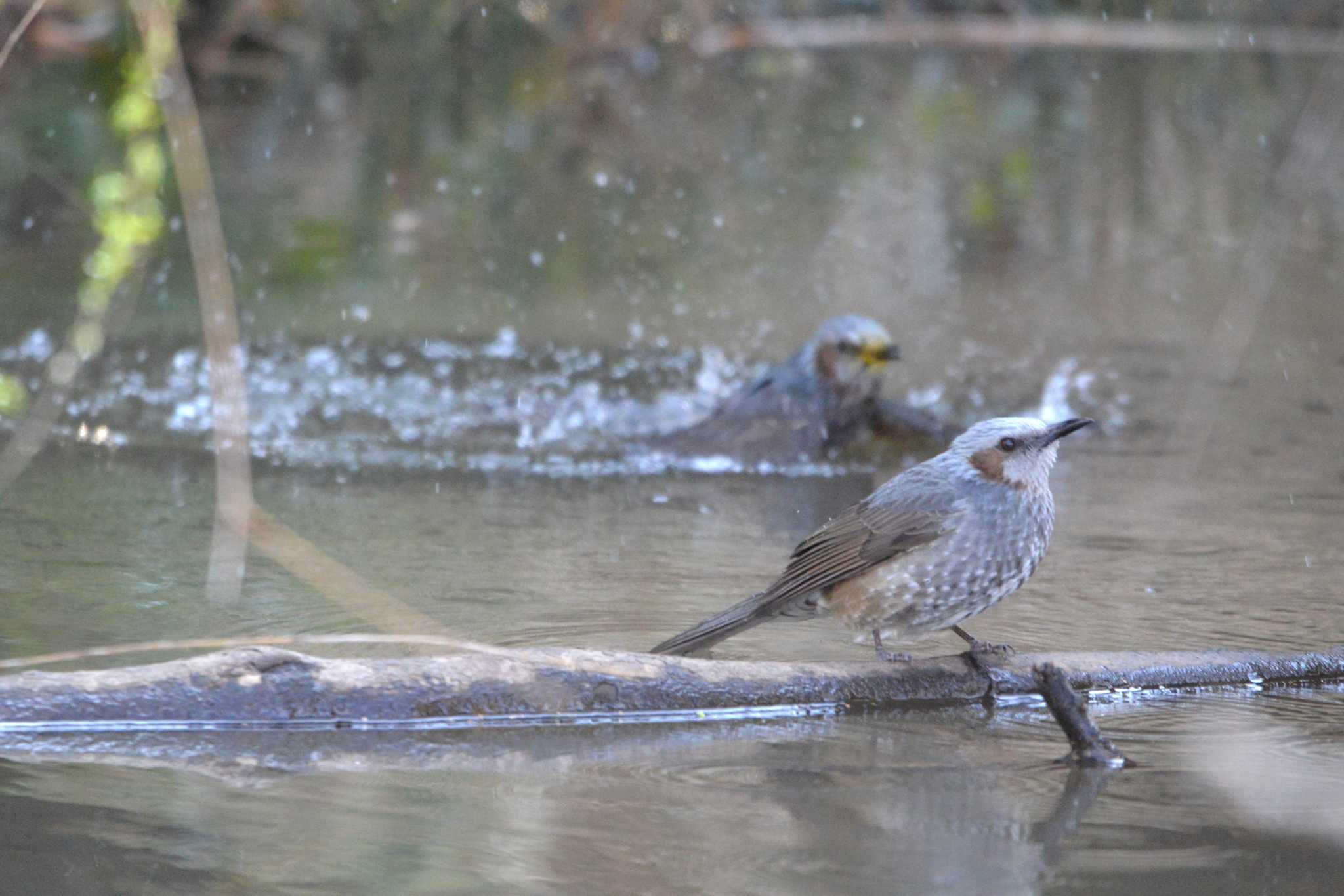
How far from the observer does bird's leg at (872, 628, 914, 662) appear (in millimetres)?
4148

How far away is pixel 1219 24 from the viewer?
21.2 m

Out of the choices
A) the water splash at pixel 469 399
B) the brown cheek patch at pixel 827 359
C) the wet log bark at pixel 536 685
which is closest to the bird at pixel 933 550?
the wet log bark at pixel 536 685

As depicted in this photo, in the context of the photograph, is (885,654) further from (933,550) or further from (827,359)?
(827,359)

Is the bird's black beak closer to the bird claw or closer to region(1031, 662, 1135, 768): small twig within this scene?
the bird claw

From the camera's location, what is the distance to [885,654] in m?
4.27

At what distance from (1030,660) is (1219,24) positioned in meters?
18.8

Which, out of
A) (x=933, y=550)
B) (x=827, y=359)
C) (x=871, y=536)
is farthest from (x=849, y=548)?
(x=827, y=359)

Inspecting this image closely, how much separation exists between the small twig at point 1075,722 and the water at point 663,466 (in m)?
0.06

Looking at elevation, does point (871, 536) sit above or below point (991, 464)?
below

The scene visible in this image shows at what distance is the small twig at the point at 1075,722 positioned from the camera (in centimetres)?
354

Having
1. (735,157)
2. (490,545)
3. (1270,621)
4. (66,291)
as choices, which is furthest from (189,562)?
(735,157)

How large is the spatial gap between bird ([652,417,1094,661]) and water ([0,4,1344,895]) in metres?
0.25

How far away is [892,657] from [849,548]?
28 cm

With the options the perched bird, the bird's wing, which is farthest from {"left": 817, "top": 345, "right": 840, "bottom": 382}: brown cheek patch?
the bird's wing
